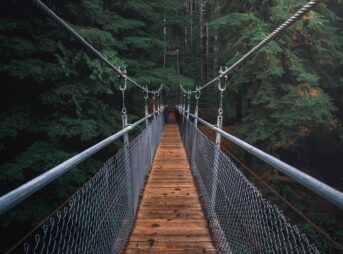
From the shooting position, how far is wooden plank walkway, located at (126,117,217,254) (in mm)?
2406

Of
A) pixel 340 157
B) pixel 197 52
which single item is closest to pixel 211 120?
pixel 340 157

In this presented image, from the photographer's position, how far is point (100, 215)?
1.77m

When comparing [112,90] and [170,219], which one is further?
[112,90]

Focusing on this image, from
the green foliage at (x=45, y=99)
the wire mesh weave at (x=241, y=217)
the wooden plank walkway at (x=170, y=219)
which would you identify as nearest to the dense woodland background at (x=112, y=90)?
the green foliage at (x=45, y=99)

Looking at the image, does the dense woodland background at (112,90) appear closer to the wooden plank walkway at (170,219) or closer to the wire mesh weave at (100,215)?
the wooden plank walkway at (170,219)

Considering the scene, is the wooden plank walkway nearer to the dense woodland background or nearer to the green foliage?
the green foliage

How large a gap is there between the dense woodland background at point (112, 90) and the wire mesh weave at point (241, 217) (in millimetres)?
3877

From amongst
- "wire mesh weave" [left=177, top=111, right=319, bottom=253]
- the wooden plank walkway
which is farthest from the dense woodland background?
"wire mesh weave" [left=177, top=111, right=319, bottom=253]

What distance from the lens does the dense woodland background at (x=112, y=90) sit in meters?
5.83

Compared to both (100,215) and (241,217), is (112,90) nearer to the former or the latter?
(100,215)

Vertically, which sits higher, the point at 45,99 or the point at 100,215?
the point at 45,99

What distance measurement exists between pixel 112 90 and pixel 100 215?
7109 millimetres

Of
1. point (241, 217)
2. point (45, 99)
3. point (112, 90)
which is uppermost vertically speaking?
point (112, 90)

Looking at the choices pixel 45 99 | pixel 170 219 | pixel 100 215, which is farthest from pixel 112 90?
pixel 100 215
